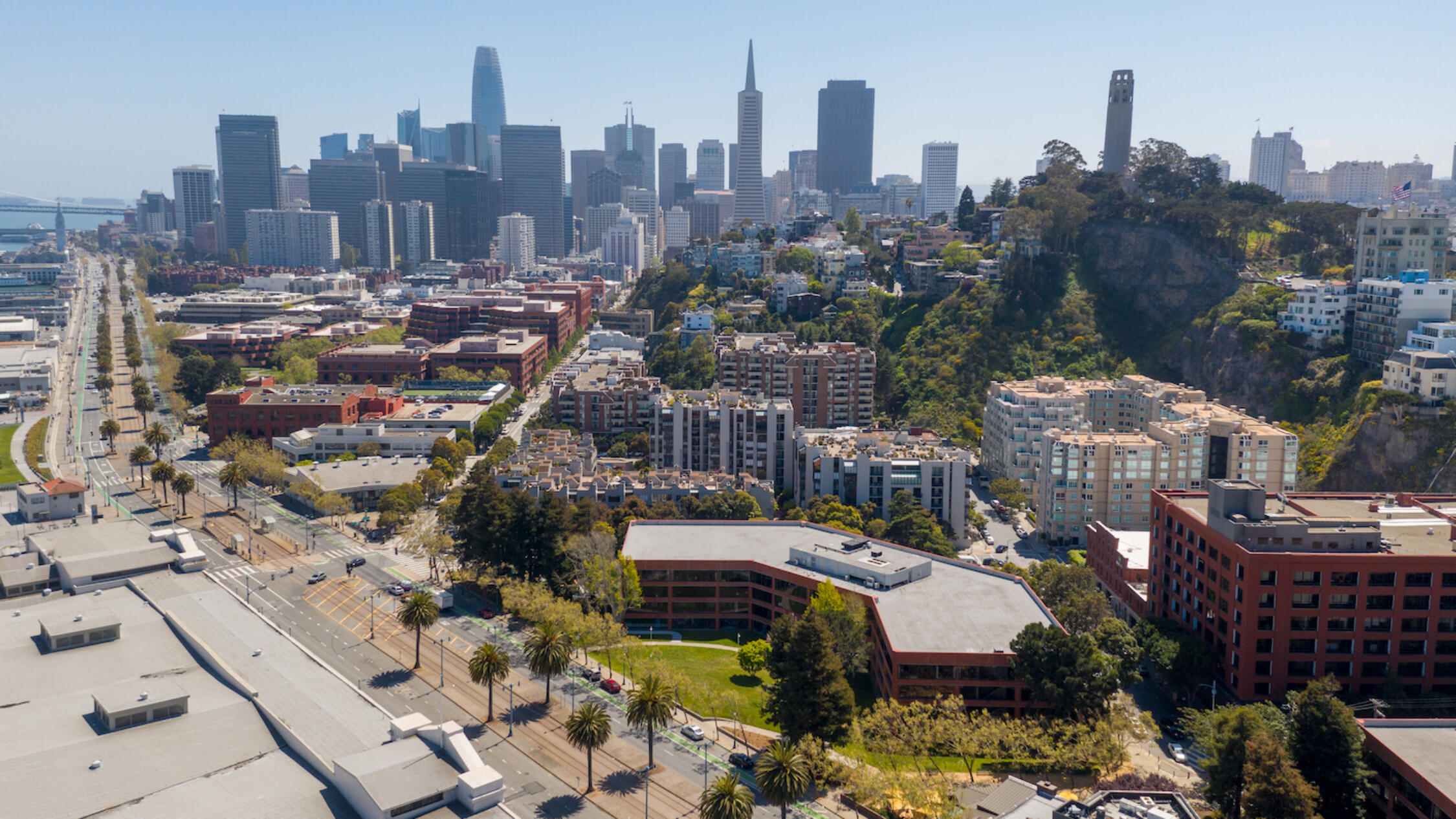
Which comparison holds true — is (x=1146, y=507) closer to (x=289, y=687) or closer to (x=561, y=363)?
(x=289, y=687)

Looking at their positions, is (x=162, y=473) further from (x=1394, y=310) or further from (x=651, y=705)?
(x=1394, y=310)

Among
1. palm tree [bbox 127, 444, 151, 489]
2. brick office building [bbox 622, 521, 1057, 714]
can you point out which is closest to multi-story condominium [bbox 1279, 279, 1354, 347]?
brick office building [bbox 622, 521, 1057, 714]

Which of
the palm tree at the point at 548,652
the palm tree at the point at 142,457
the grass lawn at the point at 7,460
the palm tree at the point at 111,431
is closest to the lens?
the palm tree at the point at 548,652

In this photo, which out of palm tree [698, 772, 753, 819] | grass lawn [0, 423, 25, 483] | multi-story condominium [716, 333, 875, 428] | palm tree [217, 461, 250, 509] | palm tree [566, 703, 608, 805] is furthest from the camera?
multi-story condominium [716, 333, 875, 428]

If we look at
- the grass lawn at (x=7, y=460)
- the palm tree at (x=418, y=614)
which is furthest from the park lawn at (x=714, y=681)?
the grass lawn at (x=7, y=460)

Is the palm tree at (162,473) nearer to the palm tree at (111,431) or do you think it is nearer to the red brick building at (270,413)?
the red brick building at (270,413)

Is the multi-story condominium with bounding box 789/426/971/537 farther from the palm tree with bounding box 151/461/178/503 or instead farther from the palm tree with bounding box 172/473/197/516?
the palm tree with bounding box 151/461/178/503
